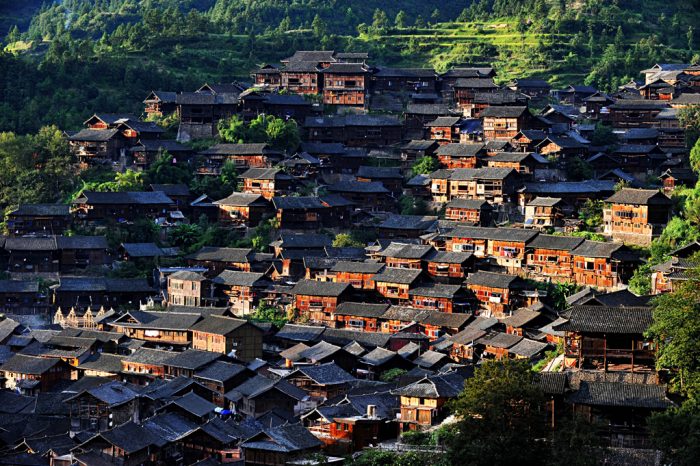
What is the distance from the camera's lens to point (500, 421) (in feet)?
97.2

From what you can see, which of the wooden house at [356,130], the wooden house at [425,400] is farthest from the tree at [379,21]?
the wooden house at [425,400]

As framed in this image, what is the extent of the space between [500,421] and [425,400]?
21.6 feet

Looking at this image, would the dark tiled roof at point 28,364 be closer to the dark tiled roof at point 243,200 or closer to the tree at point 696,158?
the dark tiled roof at point 243,200

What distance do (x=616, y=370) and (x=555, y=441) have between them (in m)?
4.65

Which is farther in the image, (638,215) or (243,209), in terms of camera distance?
(243,209)

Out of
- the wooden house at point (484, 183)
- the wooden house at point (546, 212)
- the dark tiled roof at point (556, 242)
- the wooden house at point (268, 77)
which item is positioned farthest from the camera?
the wooden house at point (268, 77)

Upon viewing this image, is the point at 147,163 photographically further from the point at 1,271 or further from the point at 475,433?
the point at 475,433

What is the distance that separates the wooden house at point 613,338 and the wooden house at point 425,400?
4194 millimetres

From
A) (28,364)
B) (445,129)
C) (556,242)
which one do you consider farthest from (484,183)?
(28,364)

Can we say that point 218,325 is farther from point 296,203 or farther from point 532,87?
point 532,87

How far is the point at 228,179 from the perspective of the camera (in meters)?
56.8

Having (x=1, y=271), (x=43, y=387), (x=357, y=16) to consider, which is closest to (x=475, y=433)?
(x=43, y=387)

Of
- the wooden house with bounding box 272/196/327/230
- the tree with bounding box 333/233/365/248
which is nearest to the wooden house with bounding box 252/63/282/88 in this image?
the wooden house with bounding box 272/196/327/230

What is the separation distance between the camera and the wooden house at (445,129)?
194 feet
